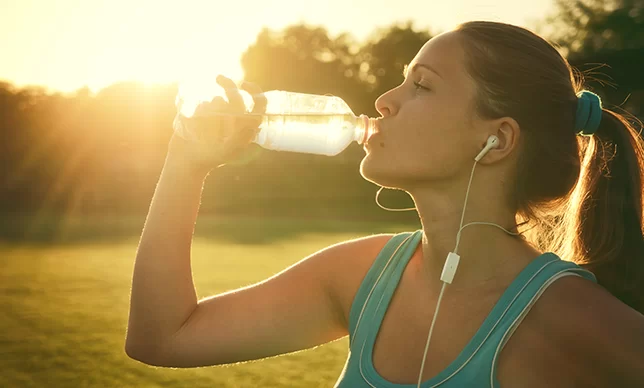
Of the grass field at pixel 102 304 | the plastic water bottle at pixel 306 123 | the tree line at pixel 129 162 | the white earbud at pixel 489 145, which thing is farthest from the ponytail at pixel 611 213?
the tree line at pixel 129 162

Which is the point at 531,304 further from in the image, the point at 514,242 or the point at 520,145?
the point at 520,145

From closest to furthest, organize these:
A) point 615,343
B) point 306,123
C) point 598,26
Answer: point 615,343
point 306,123
point 598,26

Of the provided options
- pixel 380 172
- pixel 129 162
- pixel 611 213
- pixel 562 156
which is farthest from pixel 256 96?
pixel 129 162

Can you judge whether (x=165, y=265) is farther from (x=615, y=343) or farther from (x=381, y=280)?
(x=615, y=343)

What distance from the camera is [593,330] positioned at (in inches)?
74.3

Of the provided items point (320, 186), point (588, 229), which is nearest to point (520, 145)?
point (588, 229)

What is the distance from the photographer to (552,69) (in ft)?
7.63

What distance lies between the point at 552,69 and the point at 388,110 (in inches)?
19.1

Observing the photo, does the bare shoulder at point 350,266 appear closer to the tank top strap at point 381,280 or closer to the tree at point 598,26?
the tank top strap at point 381,280

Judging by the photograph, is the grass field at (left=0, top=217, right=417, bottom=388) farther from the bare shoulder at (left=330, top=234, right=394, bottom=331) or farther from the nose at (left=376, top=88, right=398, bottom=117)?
the nose at (left=376, top=88, right=398, bottom=117)

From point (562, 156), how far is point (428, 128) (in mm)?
416

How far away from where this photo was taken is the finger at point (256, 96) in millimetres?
2494

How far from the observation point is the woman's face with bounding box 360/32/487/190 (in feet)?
7.41

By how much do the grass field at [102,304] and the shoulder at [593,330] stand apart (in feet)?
12.5
